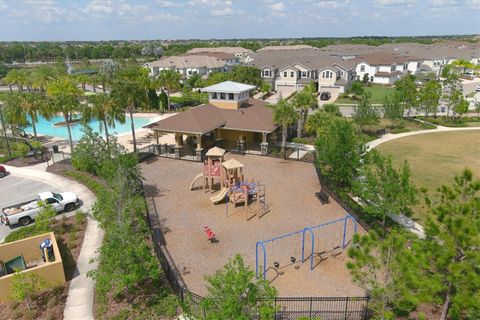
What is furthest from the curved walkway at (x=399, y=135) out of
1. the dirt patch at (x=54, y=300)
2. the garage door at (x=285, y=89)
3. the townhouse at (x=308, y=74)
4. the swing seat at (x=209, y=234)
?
the garage door at (x=285, y=89)

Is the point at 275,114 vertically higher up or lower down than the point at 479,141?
higher up

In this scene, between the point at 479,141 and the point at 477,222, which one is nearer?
the point at 477,222

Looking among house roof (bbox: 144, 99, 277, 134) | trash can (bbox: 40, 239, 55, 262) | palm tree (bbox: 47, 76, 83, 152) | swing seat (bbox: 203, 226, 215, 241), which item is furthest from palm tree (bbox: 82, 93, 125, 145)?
swing seat (bbox: 203, 226, 215, 241)

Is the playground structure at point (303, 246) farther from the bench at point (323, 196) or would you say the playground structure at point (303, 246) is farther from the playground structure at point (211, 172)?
the playground structure at point (211, 172)

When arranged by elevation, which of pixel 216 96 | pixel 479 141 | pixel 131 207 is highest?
pixel 216 96

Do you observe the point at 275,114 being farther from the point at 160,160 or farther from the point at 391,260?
the point at 391,260

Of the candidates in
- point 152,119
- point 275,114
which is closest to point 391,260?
point 275,114
